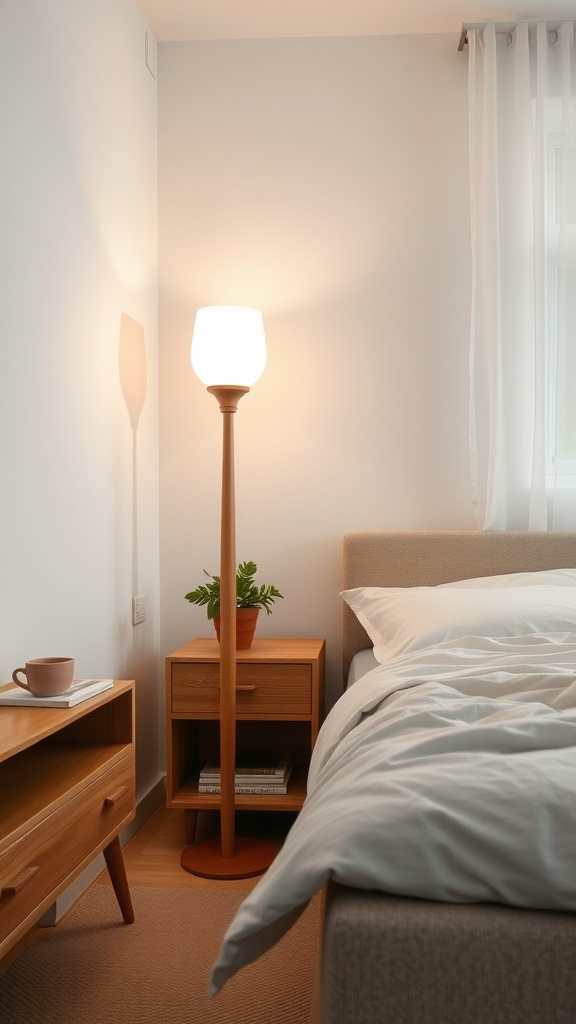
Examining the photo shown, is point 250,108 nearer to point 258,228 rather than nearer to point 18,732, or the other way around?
point 258,228

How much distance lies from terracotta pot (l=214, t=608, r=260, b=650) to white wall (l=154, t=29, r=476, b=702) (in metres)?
0.36

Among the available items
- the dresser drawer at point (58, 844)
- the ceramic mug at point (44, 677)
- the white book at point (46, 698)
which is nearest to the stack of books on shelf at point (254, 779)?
the dresser drawer at point (58, 844)

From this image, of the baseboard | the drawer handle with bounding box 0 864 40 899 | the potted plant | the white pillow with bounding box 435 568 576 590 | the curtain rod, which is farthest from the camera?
the curtain rod

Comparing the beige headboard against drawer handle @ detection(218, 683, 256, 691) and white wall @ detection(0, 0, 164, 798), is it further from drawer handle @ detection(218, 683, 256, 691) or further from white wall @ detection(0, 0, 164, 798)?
white wall @ detection(0, 0, 164, 798)

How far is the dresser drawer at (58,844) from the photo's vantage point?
1.37 meters

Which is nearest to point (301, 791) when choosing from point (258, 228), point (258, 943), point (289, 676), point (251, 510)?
point (289, 676)

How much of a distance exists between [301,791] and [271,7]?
100 inches

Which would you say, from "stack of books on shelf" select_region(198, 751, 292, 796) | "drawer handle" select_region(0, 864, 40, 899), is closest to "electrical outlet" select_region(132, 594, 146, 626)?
"stack of books on shelf" select_region(198, 751, 292, 796)

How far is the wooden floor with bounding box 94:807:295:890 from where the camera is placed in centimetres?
242

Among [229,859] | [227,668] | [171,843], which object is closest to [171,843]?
[171,843]

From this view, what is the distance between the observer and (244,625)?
275cm

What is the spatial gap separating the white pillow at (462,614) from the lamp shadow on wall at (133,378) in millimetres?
794

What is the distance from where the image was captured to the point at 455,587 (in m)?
2.71

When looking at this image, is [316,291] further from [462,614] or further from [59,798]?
[59,798]
